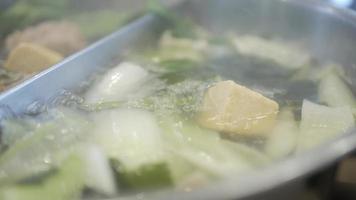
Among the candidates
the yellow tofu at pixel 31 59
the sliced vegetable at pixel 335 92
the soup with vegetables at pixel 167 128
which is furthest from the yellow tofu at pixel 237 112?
the yellow tofu at pixel 31 59

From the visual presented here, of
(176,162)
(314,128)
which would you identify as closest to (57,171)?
(176,162)

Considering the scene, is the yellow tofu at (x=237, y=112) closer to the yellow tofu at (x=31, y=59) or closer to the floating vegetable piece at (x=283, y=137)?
the floating vegetable piece at (x=283, y=137)

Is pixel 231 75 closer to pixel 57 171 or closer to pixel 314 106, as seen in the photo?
pixel 314 106

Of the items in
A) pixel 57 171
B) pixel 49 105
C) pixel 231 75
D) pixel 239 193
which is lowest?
pixel 239 193

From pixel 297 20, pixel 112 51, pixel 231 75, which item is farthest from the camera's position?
pixel 297 20

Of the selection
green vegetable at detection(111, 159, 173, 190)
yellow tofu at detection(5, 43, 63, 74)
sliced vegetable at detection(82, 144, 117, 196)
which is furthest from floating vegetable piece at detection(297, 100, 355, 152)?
yellow tofu at detection(5, 43, 63, 74)

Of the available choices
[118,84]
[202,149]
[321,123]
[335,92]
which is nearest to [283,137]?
[321,123]

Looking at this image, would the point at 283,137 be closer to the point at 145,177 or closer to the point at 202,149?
the point at 202,149
